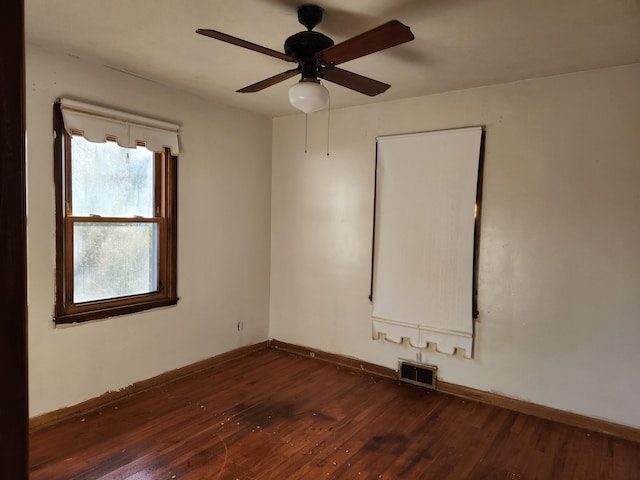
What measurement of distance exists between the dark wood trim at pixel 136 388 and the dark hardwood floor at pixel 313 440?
0.19ft

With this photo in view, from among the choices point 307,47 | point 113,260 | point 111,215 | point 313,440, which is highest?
point 307,47

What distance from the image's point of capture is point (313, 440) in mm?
2697

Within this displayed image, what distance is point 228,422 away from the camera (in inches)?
114

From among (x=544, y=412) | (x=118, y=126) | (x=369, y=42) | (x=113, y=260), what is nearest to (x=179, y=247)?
(x=113, y=260)

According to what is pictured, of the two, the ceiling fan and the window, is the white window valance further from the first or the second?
the ceiling fan

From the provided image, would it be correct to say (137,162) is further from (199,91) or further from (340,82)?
(340,82)

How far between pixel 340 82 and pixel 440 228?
1597mm

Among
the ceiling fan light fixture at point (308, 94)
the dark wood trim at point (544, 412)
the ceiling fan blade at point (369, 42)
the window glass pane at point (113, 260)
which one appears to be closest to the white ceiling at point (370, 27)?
the ceiling fan blade at point (369, 42)

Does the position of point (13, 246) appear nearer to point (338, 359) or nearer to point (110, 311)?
point (110, 311)

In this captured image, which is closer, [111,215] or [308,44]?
[308,44]

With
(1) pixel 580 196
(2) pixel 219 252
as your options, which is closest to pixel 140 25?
(2) pixel 219 252

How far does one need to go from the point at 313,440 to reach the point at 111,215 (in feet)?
7.21

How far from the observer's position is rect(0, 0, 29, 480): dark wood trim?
1.33 feet

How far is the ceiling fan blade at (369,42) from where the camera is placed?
1.71 m
